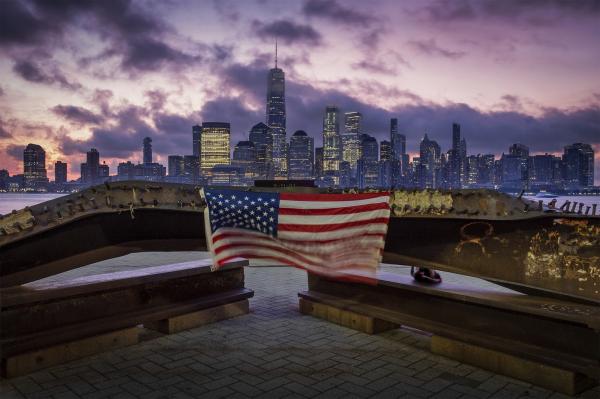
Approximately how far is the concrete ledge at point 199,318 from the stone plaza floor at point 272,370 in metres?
0.16

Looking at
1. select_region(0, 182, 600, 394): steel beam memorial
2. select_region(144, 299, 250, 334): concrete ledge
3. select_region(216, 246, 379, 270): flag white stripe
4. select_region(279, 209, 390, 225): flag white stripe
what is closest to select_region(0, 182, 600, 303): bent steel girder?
select_region(0, 182, 600, 394): steel beam memorial

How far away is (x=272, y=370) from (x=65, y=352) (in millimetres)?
3262

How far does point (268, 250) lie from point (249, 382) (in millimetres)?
1863

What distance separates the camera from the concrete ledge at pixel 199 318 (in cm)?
812

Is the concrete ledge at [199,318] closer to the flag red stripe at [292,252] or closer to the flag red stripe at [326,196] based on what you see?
the flag red stripe at [292,252]

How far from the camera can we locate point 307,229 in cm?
623

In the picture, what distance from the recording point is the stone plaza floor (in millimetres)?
5719

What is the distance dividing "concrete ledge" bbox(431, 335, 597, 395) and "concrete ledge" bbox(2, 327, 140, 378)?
5298mm

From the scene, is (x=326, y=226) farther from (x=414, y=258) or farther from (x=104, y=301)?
(x=104, y=301)

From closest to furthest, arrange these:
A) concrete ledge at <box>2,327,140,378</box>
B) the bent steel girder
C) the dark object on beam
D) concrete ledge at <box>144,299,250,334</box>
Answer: the dark object on beam
the bent steel girder
concrete ledge at <box>2,327,140,378</box>
concrete ledge at <box>144,299,250,334</box>

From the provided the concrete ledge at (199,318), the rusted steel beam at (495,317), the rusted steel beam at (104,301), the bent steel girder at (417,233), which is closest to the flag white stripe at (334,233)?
the bent steel girder at (417,233)

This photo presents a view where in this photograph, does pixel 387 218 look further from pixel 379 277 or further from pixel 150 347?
pixel 150 347

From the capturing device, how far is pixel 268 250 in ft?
20.8

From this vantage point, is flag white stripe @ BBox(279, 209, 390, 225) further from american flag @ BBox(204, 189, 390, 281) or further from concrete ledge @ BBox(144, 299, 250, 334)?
concrete ledge @ BBox(144, 299, 250, 334)
